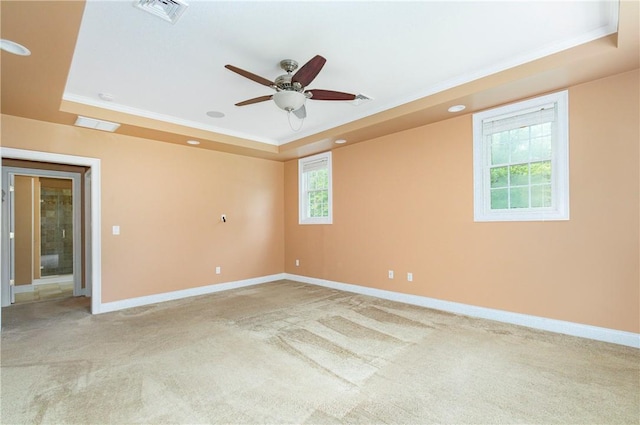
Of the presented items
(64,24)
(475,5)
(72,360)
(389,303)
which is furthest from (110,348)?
(475,5)

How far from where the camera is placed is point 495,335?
3.13 metres

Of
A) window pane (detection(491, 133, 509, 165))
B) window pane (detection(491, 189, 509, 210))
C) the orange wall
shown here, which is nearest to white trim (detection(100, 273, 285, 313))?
the orange wall

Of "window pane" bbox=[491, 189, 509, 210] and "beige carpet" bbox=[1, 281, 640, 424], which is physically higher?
"window pane" bbox=[491, 189, 509, 210]

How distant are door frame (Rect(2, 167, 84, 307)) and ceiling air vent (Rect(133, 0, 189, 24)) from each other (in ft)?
15.0

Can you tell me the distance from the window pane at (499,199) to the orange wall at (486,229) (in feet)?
0.73

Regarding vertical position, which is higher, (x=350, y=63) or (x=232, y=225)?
(x=350, y=63)

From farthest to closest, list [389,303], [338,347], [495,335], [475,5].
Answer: [389,303] → [495,335] → [338,347] → [475,5]

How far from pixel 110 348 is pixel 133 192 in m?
2.41

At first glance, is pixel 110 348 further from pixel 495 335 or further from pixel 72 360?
pixel 495 335

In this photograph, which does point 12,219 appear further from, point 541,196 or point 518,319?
point 541,196

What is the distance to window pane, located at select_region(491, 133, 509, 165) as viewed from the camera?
3576 mm

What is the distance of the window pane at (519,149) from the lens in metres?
3.42

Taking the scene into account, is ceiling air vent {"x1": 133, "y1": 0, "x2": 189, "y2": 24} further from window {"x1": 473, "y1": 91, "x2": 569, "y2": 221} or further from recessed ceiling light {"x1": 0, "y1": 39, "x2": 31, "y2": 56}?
window {"x1": 473, "y1": 91, "x2": 569, "y2": 221}

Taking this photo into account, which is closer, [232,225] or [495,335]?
[495,335]
